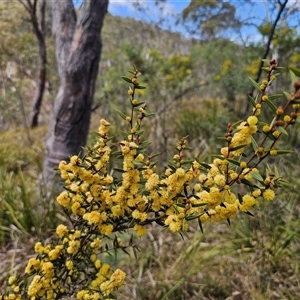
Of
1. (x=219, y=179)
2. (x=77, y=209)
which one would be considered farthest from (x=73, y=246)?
(x=219, y=179)

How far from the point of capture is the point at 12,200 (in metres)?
2.67

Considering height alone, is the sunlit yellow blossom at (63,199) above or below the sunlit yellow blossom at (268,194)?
below

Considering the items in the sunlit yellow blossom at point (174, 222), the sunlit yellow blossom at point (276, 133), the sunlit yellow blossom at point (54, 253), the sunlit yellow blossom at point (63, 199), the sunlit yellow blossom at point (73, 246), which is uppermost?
the sunlit yellow blossom at point (276, 133)

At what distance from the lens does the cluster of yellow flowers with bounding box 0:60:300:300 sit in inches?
36.4

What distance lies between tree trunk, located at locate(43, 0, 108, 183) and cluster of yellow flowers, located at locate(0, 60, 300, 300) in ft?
5.93

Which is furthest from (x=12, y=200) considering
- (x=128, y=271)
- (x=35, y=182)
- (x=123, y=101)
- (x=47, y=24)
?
(x=47, y=24)

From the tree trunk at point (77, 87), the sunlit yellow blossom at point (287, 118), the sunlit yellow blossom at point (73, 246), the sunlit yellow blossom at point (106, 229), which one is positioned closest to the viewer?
the sunlit yellow blossom at point (287, 118)

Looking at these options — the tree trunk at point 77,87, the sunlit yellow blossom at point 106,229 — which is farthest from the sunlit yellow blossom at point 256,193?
the tree trunk at point 77,87

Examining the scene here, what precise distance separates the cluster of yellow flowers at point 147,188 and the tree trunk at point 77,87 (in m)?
1.81

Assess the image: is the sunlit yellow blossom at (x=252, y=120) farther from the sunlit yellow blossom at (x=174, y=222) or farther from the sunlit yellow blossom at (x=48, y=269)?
the sunlit yellow blossom at (x=48, y=269)

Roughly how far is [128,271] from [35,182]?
151 centimetres

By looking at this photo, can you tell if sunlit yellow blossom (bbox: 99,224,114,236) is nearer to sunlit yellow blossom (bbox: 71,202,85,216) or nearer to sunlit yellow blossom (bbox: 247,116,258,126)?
sunlit yellow blossom (bbox: 71,202,85,216)

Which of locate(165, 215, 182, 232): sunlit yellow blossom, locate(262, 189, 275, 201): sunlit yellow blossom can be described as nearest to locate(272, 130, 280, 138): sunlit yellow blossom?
locate(262, 189, 275, 201): sunlit yellow blossom

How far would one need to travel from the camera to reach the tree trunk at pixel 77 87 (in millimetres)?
2928
